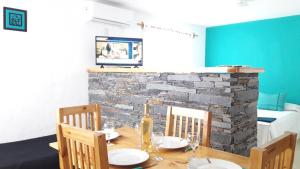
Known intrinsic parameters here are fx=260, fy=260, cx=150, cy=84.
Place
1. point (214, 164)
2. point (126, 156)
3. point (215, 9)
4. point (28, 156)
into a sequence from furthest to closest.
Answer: point (215, 9)
point (28, 156)
point (126, 156)
point (214, 164)

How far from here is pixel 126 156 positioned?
148 centimetres

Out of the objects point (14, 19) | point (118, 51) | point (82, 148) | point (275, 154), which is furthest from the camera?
point (118, 51)

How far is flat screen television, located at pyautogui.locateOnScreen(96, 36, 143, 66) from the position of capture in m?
3.39

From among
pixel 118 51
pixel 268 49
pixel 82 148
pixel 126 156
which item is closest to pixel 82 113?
pixel 126 156

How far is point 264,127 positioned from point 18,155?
2.78 metres

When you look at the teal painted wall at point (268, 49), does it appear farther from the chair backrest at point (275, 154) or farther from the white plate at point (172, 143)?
the chair backrest at point (275, 154)

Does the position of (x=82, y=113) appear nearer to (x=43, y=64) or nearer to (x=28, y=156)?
(x=28, y=156)

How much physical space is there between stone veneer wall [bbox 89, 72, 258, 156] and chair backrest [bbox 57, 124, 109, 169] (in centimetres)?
100

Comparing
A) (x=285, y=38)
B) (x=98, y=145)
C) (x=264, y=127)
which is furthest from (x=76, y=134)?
(x=285, y=38)

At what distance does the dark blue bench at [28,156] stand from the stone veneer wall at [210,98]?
3.08 ft

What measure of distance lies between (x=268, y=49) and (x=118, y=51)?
9.60 ft

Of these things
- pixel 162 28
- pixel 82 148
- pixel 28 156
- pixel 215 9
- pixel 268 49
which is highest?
pixel 215 9

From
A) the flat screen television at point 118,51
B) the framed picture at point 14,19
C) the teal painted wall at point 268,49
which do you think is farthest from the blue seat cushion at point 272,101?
the framed picture at point 14,19

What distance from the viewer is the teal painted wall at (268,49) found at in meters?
4.54
